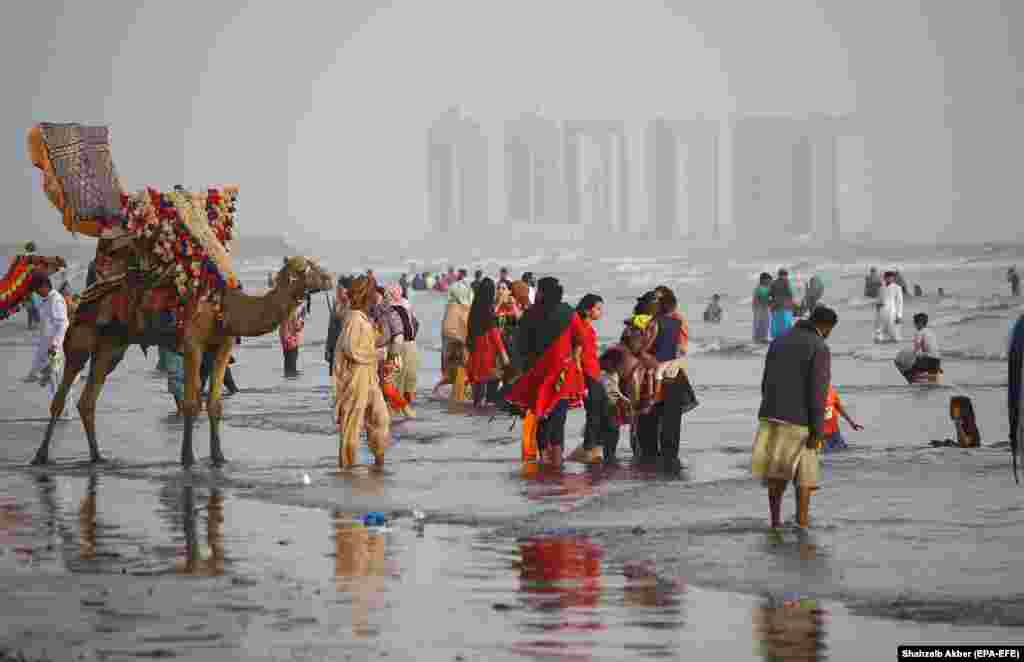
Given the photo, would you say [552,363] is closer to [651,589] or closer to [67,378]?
[67,378]

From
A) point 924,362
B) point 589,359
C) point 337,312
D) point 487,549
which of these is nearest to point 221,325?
point 589,359

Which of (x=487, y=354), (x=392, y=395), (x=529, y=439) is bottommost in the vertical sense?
(x=529, y=439)

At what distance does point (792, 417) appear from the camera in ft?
44.2

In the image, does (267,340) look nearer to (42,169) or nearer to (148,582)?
(42,169)

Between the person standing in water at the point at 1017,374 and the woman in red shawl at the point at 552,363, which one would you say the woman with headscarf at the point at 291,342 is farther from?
the person standing in water at the point at 1017,374

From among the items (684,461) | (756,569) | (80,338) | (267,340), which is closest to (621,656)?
(756,569)

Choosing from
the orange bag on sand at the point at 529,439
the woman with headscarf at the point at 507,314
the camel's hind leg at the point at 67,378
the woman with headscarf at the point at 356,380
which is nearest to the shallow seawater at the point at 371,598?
the woman with headscarf at the point at 356,380

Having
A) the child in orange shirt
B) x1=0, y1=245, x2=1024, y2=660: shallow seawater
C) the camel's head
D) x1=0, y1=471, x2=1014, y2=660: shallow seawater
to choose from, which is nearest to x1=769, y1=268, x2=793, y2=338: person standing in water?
x1=0, y1=245, x2=1024, y2=660: shallow seawater

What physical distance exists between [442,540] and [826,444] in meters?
6.94

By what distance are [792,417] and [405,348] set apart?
1130 centimetres

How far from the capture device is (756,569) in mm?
11859

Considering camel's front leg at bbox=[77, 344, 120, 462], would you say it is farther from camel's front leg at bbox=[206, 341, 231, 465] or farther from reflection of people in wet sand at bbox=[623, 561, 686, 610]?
reflection of people in wet sand at bbox=[623, 561, 686, 610]

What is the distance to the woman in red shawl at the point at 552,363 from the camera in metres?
18.3

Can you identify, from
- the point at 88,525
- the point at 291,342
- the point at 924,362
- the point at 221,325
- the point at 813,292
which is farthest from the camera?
the point at 813,292
